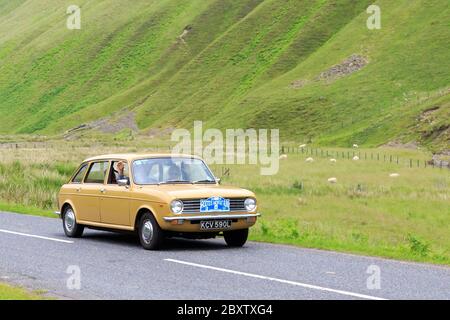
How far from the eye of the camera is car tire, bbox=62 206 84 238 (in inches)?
667

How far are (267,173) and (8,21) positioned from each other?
533ft

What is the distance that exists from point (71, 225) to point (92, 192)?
3.60 ft

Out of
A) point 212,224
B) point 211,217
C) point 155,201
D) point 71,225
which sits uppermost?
point 155,201

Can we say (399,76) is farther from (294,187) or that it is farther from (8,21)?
(8,21)

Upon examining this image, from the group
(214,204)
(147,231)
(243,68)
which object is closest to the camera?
(214,204)

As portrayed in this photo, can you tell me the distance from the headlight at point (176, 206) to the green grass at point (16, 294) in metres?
4.17

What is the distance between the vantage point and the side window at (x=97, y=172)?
54.5ft

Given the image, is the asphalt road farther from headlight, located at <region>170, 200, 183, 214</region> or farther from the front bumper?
headlight, located at <region>170, 200, 183, 214</region>

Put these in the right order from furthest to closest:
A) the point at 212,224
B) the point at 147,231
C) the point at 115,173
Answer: the point at 115,173
the point at 147,231
the point at 212,224

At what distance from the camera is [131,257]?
13.8 meters

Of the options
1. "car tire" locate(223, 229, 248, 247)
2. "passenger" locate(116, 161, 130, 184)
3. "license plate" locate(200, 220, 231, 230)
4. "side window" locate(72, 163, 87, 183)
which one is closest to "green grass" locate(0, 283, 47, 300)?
"license plate" locate(200, 220, 231, 230)

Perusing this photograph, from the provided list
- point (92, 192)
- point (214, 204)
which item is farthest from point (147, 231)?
point (92, 192)

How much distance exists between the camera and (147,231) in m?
14.8

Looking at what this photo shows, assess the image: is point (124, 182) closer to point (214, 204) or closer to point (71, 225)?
point (214, 204)
